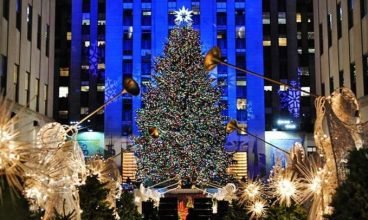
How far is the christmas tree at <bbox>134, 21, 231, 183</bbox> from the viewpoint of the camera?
39.6 meters

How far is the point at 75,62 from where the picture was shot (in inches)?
2517

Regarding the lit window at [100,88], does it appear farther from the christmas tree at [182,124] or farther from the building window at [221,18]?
the christmas tree at [182,124]

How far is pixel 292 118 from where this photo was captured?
213 ft

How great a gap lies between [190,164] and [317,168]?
24545mm

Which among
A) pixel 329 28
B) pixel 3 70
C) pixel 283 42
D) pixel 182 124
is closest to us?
pixel 3 70

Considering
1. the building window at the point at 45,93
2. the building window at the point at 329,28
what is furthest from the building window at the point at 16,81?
the building window at the point at 329,28

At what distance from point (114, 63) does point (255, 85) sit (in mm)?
14863

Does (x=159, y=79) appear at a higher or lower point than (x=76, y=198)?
higher

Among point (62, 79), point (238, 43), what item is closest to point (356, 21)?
point (238, 43)

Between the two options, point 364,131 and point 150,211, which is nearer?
point 364,131

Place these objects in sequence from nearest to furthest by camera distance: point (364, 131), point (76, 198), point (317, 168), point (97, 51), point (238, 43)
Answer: point (364, 131)
point (76, 198)
point (317, 168)
point (238, 43)
point (97, 51)

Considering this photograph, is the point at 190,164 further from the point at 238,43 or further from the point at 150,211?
the point at 238,43

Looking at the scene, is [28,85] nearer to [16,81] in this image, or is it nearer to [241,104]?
[16,81]

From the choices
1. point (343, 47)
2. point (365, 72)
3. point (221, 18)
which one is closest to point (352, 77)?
point (365, 72)
